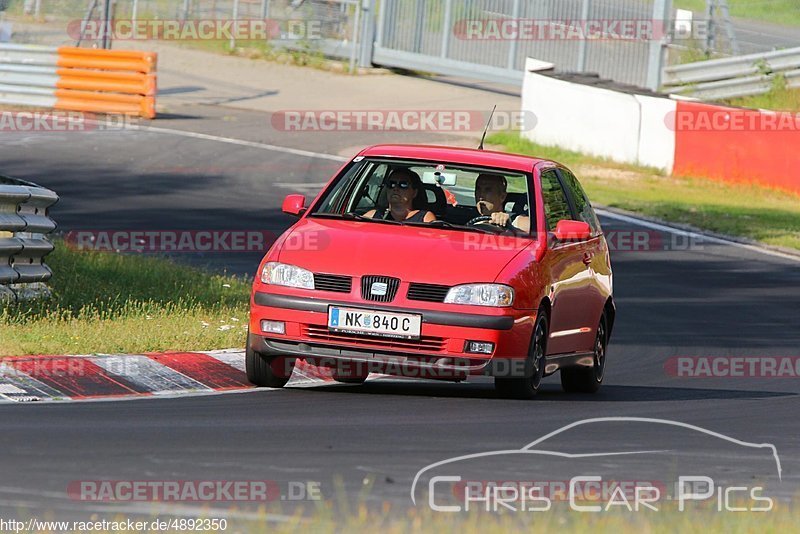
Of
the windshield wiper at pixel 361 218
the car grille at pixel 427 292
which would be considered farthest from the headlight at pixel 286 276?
the windshield wiper at pixel 361 218

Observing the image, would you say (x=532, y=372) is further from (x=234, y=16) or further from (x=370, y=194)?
(x=234, y=16)

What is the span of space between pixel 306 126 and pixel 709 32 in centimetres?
873

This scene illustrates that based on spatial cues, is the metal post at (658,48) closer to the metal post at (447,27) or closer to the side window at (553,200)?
the metal post at (447,27)

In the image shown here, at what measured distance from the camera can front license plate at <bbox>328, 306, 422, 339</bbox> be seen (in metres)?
9.70

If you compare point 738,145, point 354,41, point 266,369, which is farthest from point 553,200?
point 354,41

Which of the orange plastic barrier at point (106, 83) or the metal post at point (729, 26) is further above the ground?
the metal post at point (729, 26)

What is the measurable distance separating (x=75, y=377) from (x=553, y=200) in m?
3.49

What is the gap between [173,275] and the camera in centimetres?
1561

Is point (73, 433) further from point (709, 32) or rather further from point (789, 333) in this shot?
point (709, 32)

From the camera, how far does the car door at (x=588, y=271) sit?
37.0 ft

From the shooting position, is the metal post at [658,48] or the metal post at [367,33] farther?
the metal post at [367,33]

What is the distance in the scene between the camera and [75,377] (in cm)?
997

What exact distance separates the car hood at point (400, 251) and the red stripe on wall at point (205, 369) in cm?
96

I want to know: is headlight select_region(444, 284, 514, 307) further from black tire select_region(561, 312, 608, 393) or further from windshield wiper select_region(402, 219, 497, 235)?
black tire select_region(561, 312, 608, 393)
